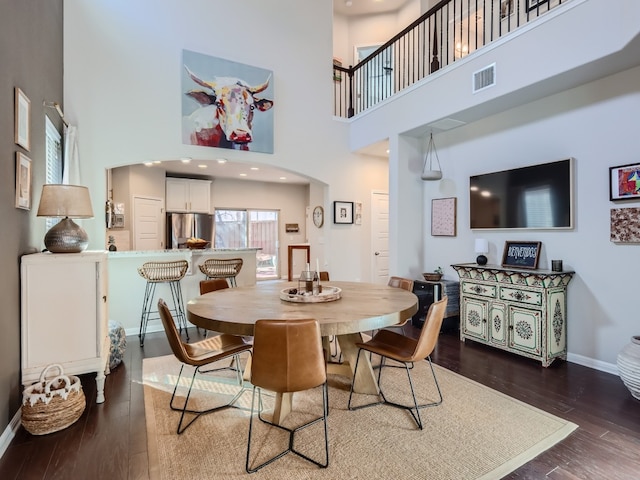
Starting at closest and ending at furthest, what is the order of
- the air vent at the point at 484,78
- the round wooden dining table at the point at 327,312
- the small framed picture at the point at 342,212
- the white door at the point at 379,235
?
the round wooden dining table at the point at 327,312
the air vent at the point at 484,78
the small framed picture at the point at 342,212
the white door at the point at 379,235

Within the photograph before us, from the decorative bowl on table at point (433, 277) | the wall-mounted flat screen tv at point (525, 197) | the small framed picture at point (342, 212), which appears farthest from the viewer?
the small framed picture at point (342, 212)

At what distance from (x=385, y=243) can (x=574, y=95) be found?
3.73 metres

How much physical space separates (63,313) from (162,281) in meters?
1.75

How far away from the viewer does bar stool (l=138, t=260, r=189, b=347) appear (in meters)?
4.14

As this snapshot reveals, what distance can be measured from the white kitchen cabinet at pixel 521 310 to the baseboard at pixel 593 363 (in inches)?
2.8

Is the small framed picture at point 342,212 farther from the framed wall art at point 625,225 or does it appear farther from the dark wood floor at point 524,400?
the framed wall art at point 625,225

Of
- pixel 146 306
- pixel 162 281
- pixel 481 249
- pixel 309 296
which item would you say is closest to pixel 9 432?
pixel 309 296

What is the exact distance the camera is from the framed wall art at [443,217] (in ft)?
15.5

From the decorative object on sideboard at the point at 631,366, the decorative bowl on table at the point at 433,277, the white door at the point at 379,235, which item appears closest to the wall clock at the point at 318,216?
the white door at the point at 379,235

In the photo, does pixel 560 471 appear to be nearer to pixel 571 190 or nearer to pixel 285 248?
pixel 571 190

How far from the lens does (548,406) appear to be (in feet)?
8.21

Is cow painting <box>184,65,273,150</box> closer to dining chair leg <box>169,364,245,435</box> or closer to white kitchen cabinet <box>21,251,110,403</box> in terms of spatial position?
white kitchen cabinet <box>21,251,110,403</box>

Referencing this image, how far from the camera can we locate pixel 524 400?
8.52ft

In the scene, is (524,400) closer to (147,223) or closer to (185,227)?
(147,223)
